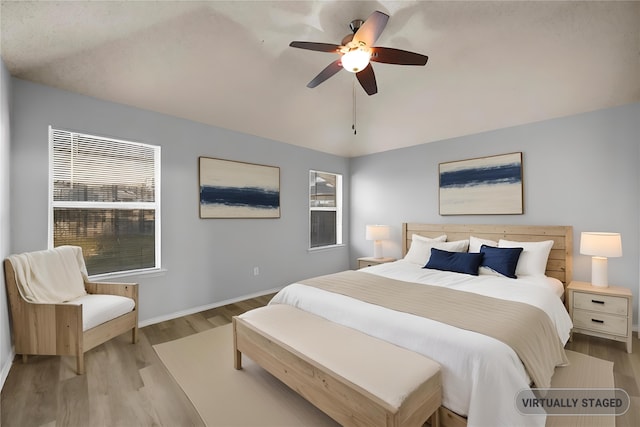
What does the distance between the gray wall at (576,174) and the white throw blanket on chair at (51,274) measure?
4323 millimetres

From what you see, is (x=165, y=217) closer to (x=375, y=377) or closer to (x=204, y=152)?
(x=204, y=152)

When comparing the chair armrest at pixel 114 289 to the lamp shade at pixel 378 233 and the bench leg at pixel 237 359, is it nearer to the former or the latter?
the bench leg at pixel 237 359

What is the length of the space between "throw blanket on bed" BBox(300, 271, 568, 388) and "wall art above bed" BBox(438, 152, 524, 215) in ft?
6.07

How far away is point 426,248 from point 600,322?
1771 mm

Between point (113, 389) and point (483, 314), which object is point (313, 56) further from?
point (113, 389)

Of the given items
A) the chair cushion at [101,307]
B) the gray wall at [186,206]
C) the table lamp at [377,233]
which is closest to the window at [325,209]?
the gray wall at [186,206]

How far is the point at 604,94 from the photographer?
289 cm

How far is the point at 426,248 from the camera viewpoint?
3.83 meters

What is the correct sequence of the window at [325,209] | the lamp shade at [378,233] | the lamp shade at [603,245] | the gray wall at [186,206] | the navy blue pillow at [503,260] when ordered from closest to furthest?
the gray wall at [186,206], the lamp shade at [603,245], the navy blue pillow at [503,260], the lamp shade at [378,233], the window at [325,209]

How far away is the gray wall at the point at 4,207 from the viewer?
2.07m

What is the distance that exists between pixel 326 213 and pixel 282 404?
146 inches

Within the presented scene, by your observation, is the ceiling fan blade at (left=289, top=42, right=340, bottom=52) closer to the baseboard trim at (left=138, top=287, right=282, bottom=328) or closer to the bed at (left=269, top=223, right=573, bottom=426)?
the bed at (left=269, top=223, right=573, bottom=426)

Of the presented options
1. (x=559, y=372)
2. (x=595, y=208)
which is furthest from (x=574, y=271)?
(x=559, y=372)

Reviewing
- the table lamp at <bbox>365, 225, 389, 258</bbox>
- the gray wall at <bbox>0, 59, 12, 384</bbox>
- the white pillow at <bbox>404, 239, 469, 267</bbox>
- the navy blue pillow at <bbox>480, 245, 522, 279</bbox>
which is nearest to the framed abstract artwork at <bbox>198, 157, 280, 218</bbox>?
the table lamp at <bbox>365, 225, 389, 258</bbox>
